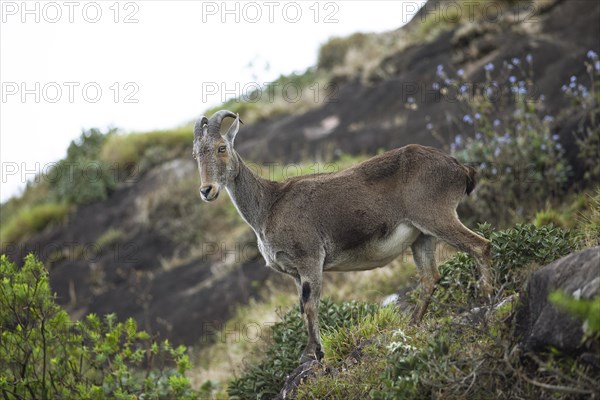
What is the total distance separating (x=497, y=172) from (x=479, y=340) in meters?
6.83

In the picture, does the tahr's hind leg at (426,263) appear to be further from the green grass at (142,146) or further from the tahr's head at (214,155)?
the green grass at (142,146)

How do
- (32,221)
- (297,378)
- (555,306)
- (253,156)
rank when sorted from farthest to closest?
(32,221)
(253,156)
(297,378)
(555,306)

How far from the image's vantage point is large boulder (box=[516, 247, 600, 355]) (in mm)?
5059

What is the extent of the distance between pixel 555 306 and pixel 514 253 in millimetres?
2227

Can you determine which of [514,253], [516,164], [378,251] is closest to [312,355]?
[378,251]

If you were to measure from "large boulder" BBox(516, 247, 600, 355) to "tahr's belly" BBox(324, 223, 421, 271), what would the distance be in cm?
196

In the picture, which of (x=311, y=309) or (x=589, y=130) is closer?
(x=311, y=309)

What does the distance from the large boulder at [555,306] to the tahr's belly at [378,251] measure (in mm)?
1962

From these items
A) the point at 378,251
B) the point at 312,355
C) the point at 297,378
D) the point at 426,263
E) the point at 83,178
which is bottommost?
the point at 83,178

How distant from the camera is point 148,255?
18.5 m

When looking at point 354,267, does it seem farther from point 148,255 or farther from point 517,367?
point 148,255

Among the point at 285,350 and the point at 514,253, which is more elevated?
the point at 514,253

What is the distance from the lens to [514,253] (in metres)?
7.45

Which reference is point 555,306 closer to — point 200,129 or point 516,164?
point 200,129
